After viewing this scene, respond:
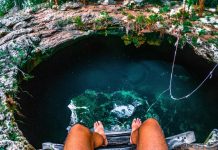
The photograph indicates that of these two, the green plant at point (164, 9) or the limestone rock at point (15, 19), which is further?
the green plant at point (164, 9)

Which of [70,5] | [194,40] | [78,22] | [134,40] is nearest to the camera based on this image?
[194,40]

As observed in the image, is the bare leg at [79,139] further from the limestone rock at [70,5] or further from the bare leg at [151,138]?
the limestone rock at [70,5]

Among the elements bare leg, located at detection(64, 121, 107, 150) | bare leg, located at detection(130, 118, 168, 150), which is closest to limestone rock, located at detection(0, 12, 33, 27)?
bare leg, located at detection(64, 121, 107, 150)

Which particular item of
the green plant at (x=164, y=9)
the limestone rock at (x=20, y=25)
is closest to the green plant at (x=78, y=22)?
the limestone rock at (x=20, y=25)

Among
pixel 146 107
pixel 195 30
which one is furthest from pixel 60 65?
pixel 195 30

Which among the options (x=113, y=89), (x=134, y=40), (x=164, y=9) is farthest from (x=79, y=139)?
(x=164, y=9)

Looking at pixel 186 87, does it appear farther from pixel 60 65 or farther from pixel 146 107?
pixel 60 65

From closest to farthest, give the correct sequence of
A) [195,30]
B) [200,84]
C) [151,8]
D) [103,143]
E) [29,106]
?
[103,143], [29,106], [200,84], [195,30], [151,8]

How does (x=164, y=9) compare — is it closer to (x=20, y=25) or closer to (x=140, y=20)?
(x=140, y=20)
